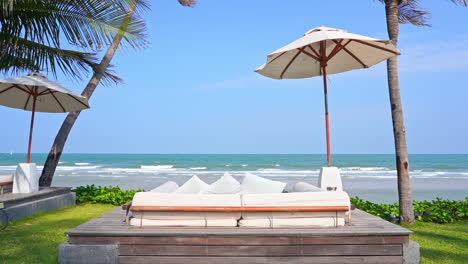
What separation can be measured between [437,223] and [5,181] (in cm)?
746

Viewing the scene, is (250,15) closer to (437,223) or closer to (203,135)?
(437,223)

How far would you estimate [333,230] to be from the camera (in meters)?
3.31

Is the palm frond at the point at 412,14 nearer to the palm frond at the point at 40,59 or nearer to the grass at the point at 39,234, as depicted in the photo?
the palm frond at the point at 40,59

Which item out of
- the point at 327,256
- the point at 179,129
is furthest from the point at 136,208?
the point at 179,129

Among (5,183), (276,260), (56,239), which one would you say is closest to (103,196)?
(5,183)

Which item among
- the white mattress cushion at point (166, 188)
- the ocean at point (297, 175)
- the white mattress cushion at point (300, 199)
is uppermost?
the white mattress cushion at point (166, 188)

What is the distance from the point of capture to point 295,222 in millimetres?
3449

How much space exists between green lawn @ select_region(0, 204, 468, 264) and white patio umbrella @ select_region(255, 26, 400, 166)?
1.62 meters

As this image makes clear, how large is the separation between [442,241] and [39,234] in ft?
17.5

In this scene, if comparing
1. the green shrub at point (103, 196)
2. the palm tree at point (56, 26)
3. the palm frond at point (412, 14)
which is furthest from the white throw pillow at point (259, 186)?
the green shrub at point (103, 196)

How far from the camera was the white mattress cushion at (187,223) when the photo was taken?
11.4 ft

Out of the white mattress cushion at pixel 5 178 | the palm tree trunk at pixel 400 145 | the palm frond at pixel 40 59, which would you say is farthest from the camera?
the palm frond at pixel 40 59

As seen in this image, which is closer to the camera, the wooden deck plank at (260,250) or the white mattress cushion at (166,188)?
the wooden deck plank at (260,250)

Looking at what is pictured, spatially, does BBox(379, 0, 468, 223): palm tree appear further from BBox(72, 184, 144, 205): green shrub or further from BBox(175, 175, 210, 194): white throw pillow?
BBox(72, 184, 144, 205): green shrub
